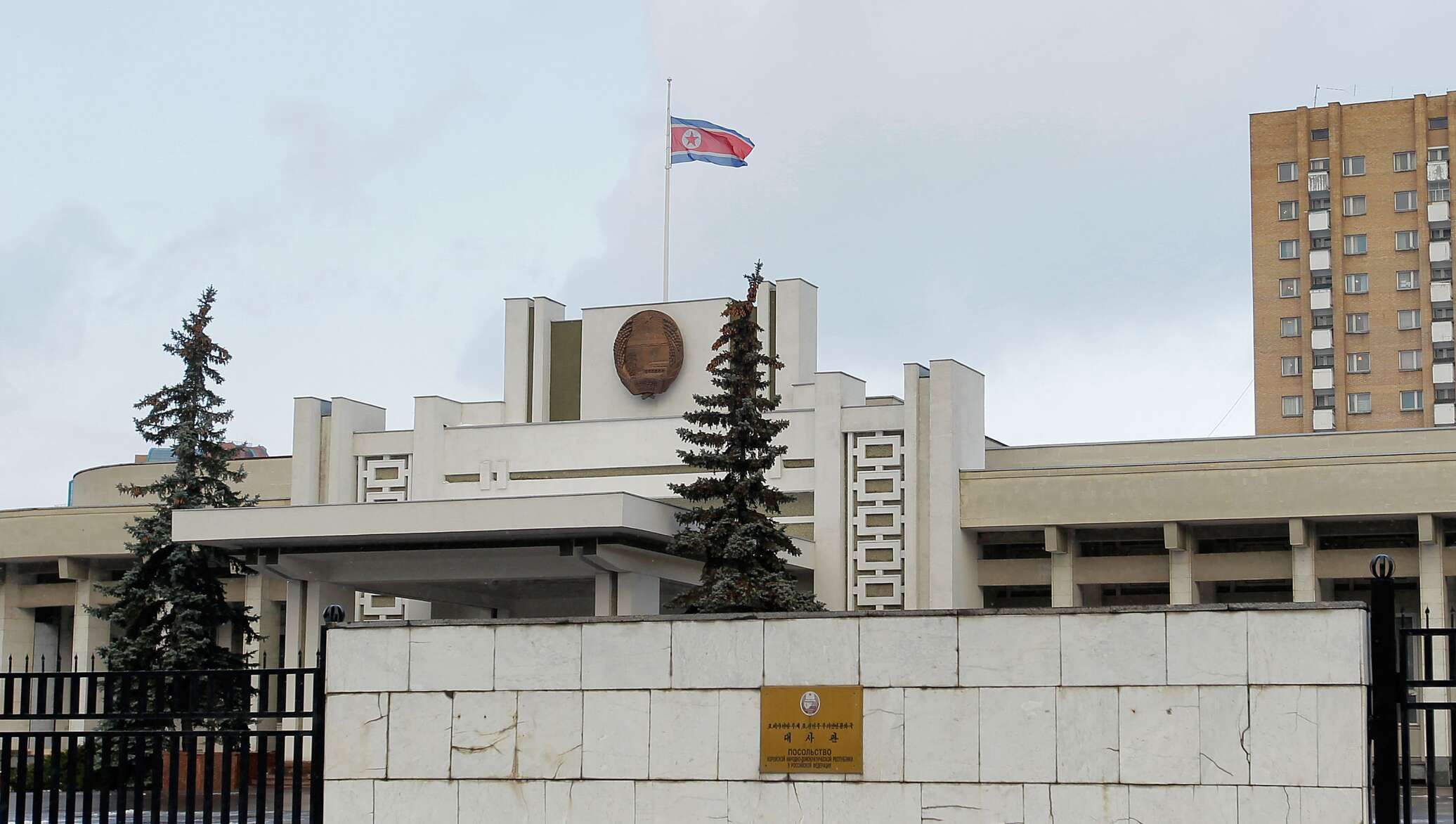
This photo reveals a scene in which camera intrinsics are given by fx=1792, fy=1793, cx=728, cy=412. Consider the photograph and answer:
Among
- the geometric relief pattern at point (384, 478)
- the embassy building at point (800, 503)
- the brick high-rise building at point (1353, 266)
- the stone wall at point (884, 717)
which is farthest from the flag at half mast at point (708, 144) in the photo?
the brick high-rise building at point (1353, 266)

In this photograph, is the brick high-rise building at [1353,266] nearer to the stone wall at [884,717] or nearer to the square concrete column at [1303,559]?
the square concrete column at [1303,559]

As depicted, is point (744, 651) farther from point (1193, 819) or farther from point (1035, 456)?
point (1035, 456)

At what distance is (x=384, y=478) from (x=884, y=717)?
3029 centimetres

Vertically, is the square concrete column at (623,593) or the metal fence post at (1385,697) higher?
the square concrete column at (623,593)

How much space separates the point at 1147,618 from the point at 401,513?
887 inches

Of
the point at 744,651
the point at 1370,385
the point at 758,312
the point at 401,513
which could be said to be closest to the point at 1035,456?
the point at 758,312

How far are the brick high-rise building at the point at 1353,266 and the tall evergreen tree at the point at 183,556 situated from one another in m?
49.4

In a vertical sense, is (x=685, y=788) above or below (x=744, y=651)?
below

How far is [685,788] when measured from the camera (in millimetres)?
11805

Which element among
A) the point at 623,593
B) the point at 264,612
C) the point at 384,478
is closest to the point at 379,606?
the point at 384,478

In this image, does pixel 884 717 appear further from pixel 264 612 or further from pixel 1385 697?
pixel 264 612

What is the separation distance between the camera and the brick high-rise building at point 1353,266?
229ft

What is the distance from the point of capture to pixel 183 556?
3447 cm

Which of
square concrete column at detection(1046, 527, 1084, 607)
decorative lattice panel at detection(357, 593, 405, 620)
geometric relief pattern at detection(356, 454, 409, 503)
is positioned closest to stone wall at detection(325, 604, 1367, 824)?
square concrete column at detection(1046, 527, 1084, 607)
